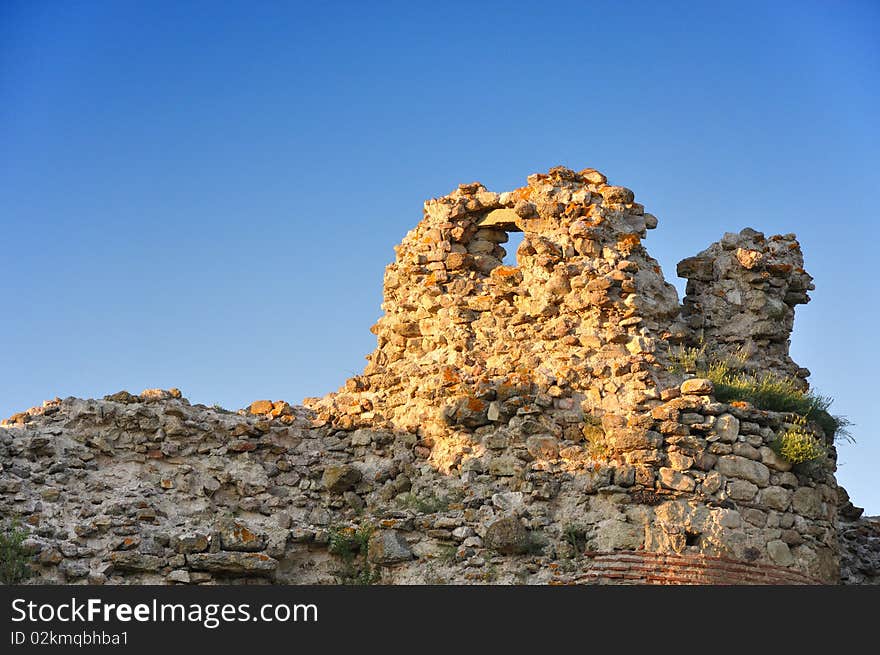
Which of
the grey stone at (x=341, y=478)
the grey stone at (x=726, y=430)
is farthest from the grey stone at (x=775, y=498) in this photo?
the grey stone at (x=341, y=478)

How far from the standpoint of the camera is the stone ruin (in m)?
12.5

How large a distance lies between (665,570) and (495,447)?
2231mm

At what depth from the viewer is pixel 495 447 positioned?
13547mm

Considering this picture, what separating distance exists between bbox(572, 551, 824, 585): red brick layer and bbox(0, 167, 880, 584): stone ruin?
20mm

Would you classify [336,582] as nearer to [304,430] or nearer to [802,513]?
[304,430]

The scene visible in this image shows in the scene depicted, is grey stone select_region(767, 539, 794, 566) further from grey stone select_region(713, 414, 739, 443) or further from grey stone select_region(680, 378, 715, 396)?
grey stone select_region(680, 378, 715, 396)

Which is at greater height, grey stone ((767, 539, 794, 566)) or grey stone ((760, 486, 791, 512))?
grey stone ((760, 486, 791, 512))

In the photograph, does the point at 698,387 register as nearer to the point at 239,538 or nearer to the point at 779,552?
the point at 779,552

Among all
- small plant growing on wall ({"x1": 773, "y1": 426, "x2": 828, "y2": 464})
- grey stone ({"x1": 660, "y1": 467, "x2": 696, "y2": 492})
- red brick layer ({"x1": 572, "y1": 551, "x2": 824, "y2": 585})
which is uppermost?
small plant growing on wall ({"x1": 773, "y1": 426, "x2": 828, "y2": 464})

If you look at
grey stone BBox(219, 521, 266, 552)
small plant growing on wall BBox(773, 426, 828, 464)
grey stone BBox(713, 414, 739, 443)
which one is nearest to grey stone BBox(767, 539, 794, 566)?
small plant growing on wall BBox(773, 426, 828, 464)

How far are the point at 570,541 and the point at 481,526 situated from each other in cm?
85

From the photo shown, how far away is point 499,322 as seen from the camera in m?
14.6

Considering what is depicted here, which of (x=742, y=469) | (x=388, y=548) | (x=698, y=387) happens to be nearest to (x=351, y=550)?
(x=388, y=548)
